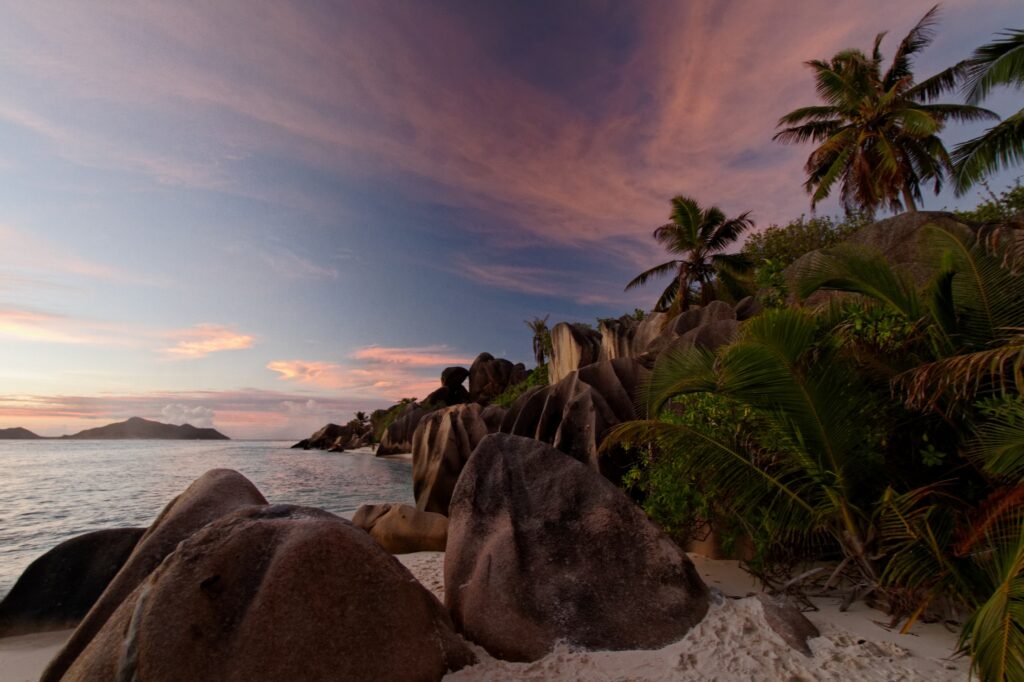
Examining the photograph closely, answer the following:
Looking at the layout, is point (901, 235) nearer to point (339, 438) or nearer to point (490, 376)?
A: point (490, 376)

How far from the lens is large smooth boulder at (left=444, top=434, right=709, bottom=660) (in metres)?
4.39

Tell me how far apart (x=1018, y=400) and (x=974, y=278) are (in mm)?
1655

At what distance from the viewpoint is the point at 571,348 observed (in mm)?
24141

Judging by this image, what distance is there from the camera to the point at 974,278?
5.06 metres

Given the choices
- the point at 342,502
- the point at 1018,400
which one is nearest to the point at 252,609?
the point at 1018,400

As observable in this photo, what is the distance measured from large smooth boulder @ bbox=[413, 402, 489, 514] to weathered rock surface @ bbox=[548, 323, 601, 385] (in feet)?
25.1

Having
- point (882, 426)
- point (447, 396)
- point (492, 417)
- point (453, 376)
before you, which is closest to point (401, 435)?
point (447, 396)

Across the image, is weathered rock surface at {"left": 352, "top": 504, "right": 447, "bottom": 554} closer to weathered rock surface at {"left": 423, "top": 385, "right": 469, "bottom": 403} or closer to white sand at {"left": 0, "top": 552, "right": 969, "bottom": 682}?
white sand at {"left": 0, "top": 552, "right": 969, "bottom": 682}

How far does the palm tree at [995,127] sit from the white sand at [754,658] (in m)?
A: 14.6

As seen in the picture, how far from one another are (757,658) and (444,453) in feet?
40.3

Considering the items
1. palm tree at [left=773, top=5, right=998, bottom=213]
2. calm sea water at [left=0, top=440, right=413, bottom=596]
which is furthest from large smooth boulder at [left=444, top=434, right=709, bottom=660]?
palm tree at [left=773, top=5, right=998, bottom=213]

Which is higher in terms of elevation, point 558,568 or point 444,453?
point 444,453

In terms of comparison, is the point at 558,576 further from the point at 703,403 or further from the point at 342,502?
the point at 342,502

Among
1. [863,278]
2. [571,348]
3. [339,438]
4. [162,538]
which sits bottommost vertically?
[339,438]
